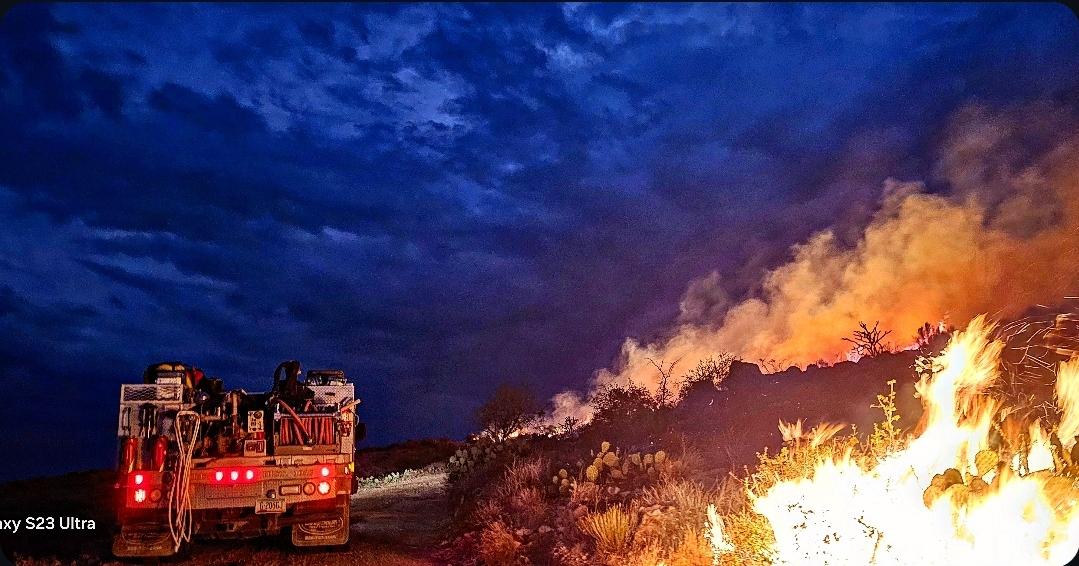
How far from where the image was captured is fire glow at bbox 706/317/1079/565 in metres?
5.99

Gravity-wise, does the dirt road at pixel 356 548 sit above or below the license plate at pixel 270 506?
below

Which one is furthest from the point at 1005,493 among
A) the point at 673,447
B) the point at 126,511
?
the point at 126,511

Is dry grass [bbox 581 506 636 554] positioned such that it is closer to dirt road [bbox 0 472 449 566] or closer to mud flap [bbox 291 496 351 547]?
dirt road [bbox 0 472 449 566]

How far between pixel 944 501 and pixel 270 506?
9.04 meters

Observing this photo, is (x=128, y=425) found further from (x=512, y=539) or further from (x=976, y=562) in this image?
(x=976, y=562)

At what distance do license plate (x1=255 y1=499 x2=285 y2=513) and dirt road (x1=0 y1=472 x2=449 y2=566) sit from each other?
2.30ft

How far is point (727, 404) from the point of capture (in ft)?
60.3

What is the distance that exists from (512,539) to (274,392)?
4595 millimetres

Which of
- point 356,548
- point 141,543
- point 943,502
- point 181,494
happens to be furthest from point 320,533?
point 943,502

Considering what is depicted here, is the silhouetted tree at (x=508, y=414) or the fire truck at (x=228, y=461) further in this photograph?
the silhouetted tree at (x=508, y=414)

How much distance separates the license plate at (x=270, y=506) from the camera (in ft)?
36.6

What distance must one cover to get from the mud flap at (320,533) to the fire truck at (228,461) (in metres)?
0.02

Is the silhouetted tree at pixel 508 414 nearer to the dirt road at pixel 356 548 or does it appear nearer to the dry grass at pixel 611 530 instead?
the dirt road at pixel 356 548

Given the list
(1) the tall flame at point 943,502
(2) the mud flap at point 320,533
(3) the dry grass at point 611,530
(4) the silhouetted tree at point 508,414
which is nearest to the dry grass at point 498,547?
(3) the dry grass at point 611,530
